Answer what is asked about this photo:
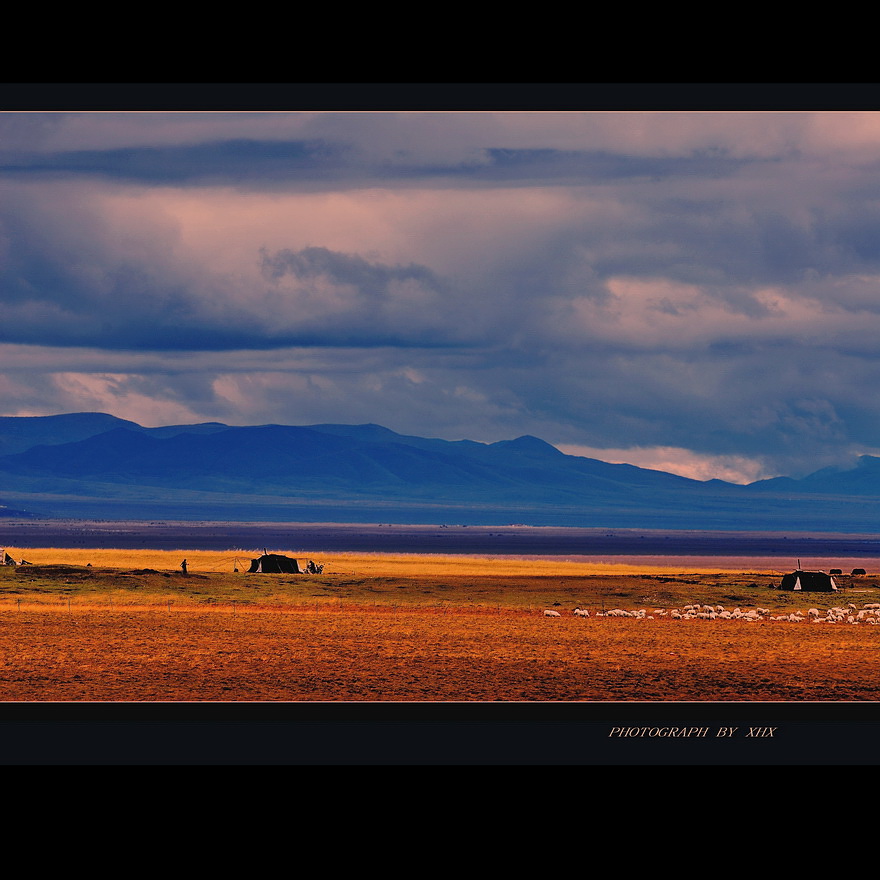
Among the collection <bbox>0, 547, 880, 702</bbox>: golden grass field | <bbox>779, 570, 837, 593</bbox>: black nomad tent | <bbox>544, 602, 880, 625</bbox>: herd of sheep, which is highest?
<bbox>779, 570, 837, 593</bbox>: black nomad tent

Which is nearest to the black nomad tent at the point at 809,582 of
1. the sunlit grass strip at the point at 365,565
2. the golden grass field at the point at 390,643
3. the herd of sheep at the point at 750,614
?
the golden grass field at the point at 390,643

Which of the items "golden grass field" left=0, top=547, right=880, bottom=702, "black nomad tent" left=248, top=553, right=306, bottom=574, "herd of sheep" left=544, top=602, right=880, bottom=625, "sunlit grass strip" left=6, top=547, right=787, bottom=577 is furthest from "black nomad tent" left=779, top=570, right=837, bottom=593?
"black nomad tent" left=248, top=553, right=306, bottom=574

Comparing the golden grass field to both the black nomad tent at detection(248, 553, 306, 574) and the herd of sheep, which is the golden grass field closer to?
the herd of sheep

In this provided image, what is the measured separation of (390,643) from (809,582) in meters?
18.5

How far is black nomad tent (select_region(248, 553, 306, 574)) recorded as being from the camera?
3869 cm

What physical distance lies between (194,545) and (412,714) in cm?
7239

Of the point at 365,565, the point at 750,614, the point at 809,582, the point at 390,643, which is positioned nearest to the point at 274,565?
the point at 365,565

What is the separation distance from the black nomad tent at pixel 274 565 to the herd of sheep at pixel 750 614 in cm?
1151

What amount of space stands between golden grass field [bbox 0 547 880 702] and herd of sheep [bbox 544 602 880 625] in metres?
0.63

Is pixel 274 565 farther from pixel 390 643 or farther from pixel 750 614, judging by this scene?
pixel 750 614

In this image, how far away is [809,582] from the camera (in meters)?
37.0

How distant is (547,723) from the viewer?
15.9 meters

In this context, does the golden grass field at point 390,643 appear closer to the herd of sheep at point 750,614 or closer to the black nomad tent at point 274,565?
the herd of sheep at point 750,614
